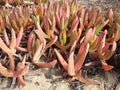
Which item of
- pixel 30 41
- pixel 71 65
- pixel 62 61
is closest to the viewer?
pixel 71 65

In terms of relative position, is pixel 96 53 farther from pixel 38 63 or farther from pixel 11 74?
pixel 11 74

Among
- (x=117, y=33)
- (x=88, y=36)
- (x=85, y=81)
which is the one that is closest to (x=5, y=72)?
(x=85, y=81)

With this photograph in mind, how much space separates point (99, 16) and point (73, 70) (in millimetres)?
809

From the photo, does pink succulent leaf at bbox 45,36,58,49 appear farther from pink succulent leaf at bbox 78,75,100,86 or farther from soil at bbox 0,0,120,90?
pink succulent leaf at bbox 78,75,100,86

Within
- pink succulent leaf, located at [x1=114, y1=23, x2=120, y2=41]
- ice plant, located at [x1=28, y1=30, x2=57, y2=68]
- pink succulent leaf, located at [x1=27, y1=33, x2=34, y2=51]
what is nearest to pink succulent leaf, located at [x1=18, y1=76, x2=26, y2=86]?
ice plant, located at [x1=28, y1=30, x2=57, y2=68]

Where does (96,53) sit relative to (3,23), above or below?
below

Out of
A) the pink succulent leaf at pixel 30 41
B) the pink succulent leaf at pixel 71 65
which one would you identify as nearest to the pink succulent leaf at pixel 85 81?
the pink succulent leaf at pixel 71 65

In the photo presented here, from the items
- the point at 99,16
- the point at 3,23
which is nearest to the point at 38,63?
the point at 3,23

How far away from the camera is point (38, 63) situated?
213 cm

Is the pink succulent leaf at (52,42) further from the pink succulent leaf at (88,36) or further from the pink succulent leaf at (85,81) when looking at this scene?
the pink succulent leaf at (85,81)

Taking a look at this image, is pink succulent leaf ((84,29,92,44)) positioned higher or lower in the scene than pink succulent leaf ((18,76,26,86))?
higher

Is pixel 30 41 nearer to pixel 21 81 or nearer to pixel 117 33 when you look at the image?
pixel 21 81

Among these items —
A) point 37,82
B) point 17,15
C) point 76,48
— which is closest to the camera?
point 37,82

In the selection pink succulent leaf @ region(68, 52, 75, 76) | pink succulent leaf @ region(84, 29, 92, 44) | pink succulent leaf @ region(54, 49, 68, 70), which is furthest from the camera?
pink succulent leaf @ region(84, 29, 92, 44)
